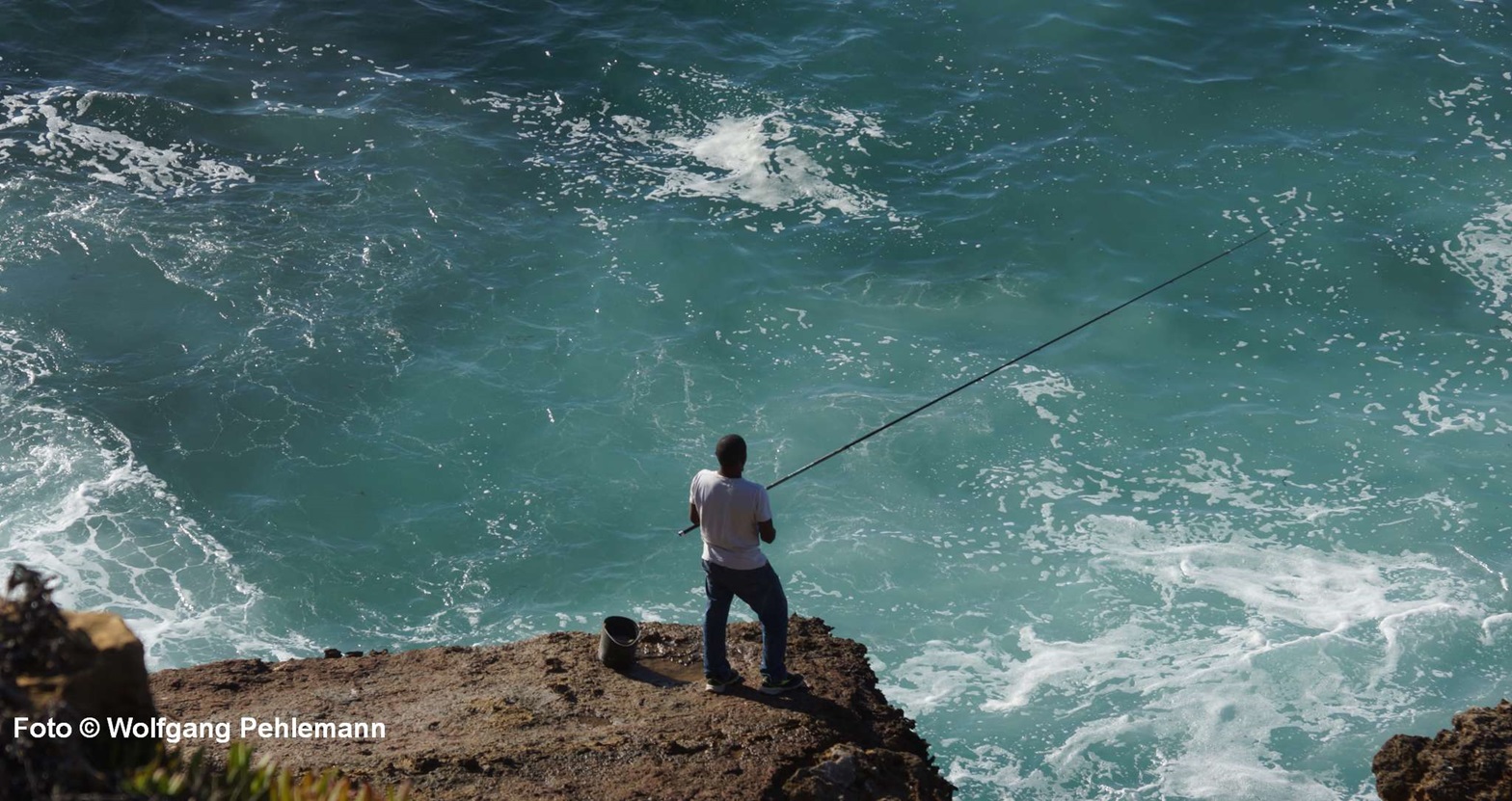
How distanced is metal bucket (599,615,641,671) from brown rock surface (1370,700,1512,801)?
4.47 meters

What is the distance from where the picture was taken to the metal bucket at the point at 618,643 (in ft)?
25.4

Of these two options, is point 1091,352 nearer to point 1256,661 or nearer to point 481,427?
point 1256,661

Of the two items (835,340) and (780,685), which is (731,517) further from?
(835,340)

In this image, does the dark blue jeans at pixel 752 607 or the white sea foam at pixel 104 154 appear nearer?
the dark blue jeans at pixel 752 607

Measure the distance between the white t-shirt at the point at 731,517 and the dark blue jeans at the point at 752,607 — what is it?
8cm

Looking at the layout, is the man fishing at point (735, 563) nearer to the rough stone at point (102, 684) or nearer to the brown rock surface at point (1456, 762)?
the rough stone at point (102, 684)

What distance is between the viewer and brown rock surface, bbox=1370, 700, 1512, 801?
277 inches

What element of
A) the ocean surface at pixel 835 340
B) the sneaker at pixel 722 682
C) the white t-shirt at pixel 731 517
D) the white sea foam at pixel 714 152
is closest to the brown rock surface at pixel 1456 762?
the ocean surface at pixel 835 340

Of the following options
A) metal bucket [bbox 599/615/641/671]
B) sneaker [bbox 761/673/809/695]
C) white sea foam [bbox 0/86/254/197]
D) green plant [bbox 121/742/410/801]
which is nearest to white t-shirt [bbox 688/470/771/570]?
sneaker [bbox 761/673/809/695]

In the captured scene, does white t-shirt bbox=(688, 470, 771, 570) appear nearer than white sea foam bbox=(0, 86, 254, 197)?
Yes

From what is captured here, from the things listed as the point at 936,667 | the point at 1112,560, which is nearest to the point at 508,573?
the point at 936,667

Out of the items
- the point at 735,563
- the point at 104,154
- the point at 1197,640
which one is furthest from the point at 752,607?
the point at 104,154

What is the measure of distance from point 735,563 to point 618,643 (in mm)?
1180

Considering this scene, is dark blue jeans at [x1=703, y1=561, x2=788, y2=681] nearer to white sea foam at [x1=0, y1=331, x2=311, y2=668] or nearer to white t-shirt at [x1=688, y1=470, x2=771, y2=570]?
white t-shirt at [x1=688, y1=470, x2=771, y2=570]
